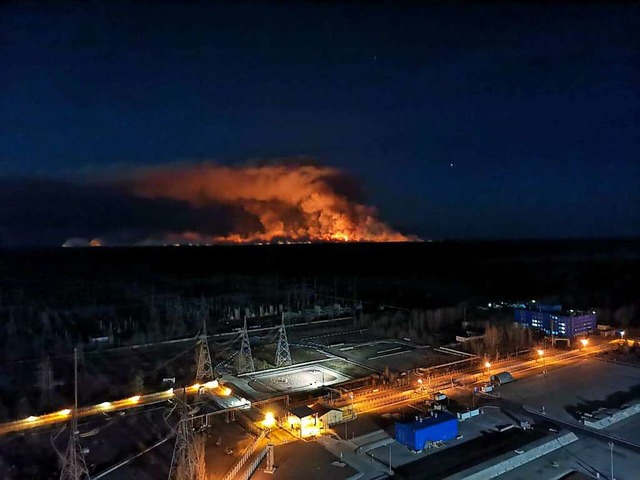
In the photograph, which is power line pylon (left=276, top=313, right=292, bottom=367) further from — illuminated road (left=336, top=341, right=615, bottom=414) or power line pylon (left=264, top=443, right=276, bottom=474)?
power line pylon (left=264, top=443, right=276, bottom=474)

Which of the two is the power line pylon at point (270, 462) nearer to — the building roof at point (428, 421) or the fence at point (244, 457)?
the fence at point (244, 457)

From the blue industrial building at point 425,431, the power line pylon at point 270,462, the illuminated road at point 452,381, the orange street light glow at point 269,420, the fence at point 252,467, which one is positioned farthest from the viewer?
the illuminated road at point 452,381

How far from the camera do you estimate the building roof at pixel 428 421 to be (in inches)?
577

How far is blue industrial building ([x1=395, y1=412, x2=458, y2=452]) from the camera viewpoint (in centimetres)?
1443

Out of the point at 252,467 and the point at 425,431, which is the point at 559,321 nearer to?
the point at 425,431

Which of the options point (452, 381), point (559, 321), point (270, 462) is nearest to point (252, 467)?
point (270, 462)

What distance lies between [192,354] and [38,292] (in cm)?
4502

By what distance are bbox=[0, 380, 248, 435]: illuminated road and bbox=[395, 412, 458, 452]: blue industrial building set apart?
6.35 meters

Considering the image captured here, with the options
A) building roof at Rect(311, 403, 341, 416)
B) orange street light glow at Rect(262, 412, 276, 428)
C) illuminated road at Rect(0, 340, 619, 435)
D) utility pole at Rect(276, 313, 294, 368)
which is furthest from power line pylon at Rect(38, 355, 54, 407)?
building roof at Rect(311, 403, 341, 416)

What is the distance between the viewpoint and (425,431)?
14539 millimetres

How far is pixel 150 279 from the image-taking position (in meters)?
81.0

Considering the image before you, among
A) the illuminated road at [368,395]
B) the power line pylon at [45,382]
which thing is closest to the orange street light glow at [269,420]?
the illuminated road at [368,395]

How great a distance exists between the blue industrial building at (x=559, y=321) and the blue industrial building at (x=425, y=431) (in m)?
Result: 17.7

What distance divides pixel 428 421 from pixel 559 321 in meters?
19.3
